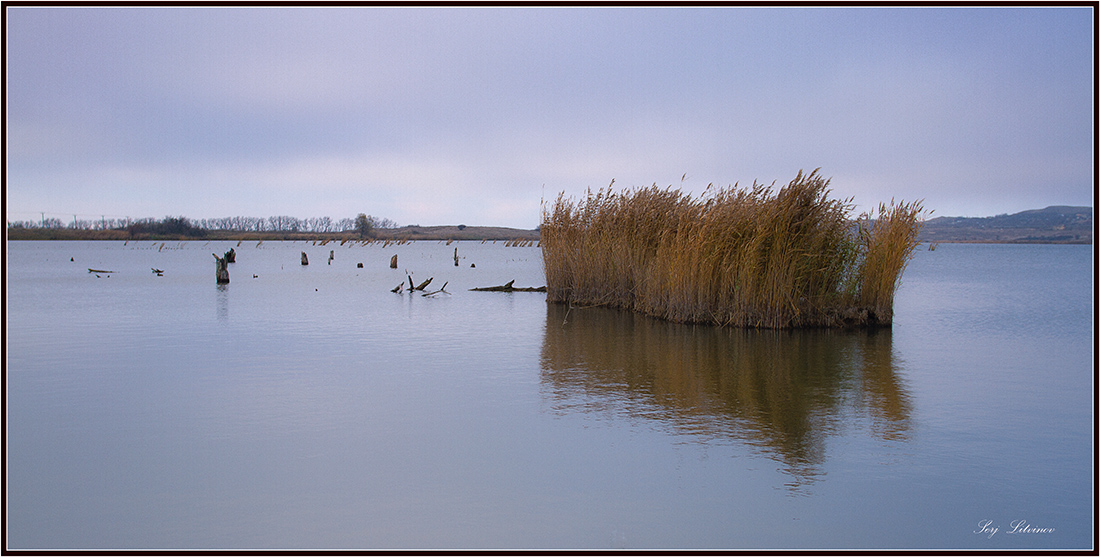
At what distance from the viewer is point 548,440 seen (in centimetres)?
684

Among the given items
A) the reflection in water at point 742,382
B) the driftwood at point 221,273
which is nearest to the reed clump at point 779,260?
the reflection in water at point 742,382

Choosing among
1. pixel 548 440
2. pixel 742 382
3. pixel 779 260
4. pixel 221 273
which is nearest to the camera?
pixel 548 440

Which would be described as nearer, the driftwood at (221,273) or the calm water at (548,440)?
the calm water at (548,440)

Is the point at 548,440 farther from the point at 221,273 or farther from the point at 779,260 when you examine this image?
the point at 221,273

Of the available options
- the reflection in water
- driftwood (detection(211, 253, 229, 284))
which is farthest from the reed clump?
driftwood (detection(211, 253, 229, 284))

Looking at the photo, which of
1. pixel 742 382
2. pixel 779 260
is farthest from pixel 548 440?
pixel 779 260

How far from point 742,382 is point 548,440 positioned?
11.6ft

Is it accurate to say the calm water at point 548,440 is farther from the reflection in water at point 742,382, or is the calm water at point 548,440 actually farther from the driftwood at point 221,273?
the driftwood at point 221,273

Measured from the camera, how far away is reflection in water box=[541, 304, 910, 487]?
715 centimetres

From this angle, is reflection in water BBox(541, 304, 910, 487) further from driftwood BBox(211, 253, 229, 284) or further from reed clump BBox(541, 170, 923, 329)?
driftwood BBox(211, 253, 229, 284)

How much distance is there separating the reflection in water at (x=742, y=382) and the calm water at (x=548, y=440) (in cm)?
5

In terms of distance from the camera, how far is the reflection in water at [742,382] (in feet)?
23.5

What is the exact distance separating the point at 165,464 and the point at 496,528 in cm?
310

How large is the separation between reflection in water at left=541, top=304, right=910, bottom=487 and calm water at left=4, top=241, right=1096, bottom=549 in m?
0.05
